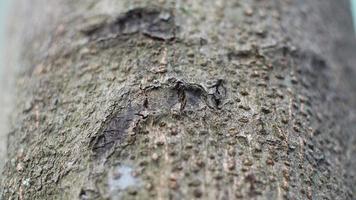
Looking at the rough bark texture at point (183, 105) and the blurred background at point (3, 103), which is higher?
the rough bark texture at point (183, 105)

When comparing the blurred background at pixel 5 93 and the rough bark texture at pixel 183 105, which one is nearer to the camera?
the rough bark texture at pixel 183 105

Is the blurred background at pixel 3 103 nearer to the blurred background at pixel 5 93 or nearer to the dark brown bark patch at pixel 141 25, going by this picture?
the blurred background at pixel 5 93

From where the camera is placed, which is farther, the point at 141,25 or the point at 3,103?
A: the point at 3,103

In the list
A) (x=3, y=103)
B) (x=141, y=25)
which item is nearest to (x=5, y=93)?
(x=3, y=103)

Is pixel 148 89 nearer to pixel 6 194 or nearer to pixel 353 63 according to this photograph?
pixel 6 194

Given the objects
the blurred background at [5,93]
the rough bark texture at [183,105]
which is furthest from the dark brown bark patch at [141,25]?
the blurred background at [5,93]

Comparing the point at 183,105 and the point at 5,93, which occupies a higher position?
the point at 183,105

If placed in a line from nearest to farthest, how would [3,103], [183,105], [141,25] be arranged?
1. [183,105]
2. [141,25]
3. [3,103]

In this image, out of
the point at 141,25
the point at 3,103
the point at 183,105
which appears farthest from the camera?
the point at 3,103

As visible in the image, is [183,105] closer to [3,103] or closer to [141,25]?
[141,25]
